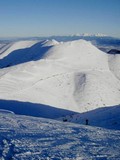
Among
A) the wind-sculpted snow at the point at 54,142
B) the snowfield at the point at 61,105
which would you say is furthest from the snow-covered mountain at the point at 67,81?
the wind-sculpted snow at the point at 54,142

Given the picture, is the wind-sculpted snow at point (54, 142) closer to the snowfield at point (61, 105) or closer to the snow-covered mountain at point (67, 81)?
the snowfield at point (61, 105)

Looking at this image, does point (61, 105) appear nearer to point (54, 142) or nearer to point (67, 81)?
point (67, 81)

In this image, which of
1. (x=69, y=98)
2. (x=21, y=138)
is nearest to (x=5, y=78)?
(x=69, y=98)

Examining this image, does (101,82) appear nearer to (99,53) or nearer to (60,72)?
(60,72)

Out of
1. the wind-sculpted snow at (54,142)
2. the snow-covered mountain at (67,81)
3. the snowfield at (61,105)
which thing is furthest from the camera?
the snow-covered mountain at (67,81)

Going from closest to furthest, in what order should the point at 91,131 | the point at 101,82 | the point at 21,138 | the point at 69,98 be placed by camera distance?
the point at 21,138
the point at 91,131
the point at 69,98
the point at 101,82
